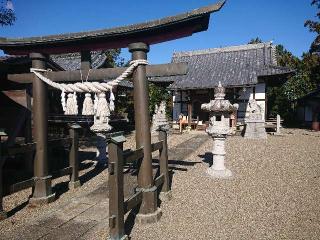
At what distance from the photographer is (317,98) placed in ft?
75.6

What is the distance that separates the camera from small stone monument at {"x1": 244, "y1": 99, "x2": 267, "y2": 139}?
50.7ft

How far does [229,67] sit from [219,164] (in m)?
15.4

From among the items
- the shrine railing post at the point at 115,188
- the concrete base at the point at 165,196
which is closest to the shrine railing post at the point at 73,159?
the concrete base at the point at 165,196

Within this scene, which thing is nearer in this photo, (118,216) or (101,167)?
(118,216)

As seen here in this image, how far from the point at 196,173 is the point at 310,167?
3847 millimetres

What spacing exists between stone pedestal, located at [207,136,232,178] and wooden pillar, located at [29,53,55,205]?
4.36 meters

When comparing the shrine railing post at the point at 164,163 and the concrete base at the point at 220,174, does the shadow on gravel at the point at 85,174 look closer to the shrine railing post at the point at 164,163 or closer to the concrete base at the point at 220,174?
the shrine railing post at the point at 164,163

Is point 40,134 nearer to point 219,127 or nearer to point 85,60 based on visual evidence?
point 85,60

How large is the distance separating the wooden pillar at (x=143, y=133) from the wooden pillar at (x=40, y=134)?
7.25ft

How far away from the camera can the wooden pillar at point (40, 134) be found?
17.9ft

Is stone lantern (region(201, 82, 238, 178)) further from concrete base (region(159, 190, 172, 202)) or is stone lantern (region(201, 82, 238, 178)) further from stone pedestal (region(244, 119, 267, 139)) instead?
stone pedestal (region(244, 119, 267, 139))

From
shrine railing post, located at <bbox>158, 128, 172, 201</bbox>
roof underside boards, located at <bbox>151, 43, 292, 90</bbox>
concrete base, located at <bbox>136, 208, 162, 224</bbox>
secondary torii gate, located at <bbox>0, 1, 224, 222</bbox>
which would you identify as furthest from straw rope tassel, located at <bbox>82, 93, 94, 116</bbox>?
roof underside boards, located at <bbox>151, 43, 292, 90</bbox>

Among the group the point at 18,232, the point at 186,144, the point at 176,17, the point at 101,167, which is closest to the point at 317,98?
the point at 186,144

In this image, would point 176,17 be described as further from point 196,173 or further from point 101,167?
point 101,167
